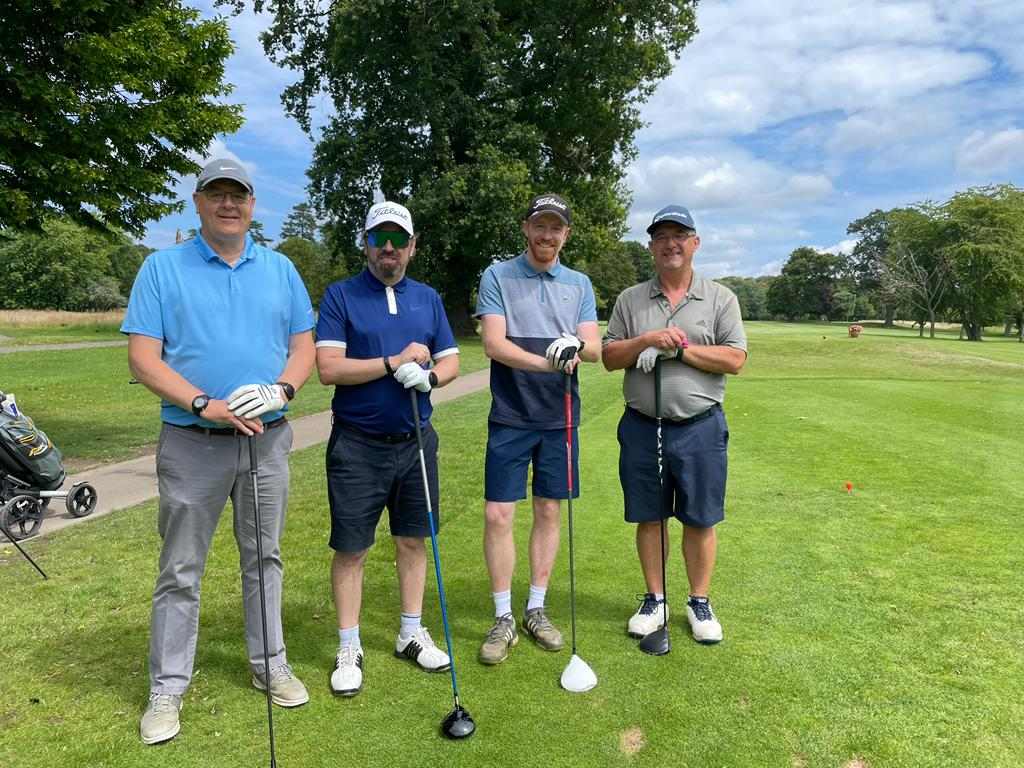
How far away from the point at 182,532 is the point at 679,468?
2506 millimetres

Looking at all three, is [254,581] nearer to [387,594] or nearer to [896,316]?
[387,594]

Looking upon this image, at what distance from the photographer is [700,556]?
393cm

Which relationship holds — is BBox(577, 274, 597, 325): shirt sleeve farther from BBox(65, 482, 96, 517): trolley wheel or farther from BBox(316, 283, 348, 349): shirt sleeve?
BBox(65, 482, 96, 517): trolley wheel

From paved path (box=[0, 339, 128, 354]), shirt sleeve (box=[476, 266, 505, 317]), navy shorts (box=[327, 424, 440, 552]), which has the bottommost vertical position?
paved path (box=[0, 339, 128, 354])

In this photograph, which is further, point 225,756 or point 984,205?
point 984,205

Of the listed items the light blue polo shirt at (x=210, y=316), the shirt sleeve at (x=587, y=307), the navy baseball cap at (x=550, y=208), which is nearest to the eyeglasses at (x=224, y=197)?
the light blue polo shirt at (x=210, y=316)

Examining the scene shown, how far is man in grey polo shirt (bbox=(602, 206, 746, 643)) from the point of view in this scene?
12.0ft

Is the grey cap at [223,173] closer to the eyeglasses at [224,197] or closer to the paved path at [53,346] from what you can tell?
the eyeglasses at [224,197]

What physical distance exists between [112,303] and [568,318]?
233 ft

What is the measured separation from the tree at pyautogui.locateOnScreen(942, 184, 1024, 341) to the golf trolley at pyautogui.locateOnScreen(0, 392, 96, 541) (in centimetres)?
6121

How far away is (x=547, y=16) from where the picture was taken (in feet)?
77.2

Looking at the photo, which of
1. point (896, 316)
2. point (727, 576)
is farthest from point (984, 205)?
point (727, 576)

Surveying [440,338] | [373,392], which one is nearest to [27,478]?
[373,392]

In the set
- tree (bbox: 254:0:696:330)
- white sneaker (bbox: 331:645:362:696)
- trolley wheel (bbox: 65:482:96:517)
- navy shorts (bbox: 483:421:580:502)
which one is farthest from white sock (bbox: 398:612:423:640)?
tree (bbox: 254:0:696:330)
